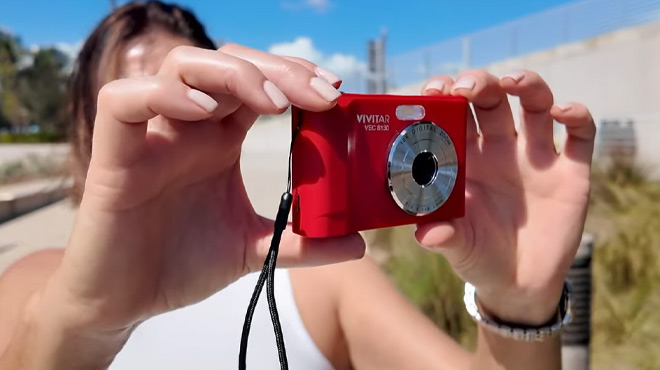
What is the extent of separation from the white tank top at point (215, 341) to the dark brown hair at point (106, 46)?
2.12 ft

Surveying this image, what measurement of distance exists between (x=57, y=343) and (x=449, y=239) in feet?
2.61

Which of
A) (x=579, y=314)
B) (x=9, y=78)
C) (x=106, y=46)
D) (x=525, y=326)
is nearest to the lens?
(x=525, y=326)

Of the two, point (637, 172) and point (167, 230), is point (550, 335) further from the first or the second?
point (637, 172)

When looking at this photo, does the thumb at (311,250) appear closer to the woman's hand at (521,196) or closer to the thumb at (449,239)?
the thumb at (449,239)

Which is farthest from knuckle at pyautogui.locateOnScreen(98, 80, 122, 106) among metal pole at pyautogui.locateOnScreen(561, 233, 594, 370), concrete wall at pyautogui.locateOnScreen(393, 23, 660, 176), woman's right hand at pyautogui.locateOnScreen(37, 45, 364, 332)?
concrete wall at pyautogui.locateOnScreen(393, 23, 660, 176)

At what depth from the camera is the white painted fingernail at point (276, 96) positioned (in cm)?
90

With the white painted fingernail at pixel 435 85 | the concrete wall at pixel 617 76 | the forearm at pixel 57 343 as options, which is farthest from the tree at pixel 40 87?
the white painted fingernail at pixel 435 85

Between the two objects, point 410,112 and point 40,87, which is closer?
point 410,112

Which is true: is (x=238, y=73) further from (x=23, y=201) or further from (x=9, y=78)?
(x=9, y=78)

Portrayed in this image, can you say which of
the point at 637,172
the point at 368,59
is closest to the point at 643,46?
the point at 637,172

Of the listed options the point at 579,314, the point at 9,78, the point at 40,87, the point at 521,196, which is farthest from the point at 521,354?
the point at 9,78

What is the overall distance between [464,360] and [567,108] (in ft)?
2.48

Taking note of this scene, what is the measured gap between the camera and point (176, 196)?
107 centimetres

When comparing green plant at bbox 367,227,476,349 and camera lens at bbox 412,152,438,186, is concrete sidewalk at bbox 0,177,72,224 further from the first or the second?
camera lens at bbox 412,152,438,186
